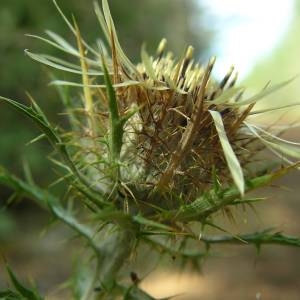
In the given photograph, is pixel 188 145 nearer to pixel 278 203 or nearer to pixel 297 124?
pixel 297 124

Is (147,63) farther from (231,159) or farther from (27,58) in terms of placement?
(27,58)

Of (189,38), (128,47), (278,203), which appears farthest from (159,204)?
(189,38)

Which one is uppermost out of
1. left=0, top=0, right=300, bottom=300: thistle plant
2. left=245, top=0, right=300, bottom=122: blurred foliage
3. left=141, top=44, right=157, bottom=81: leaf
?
left=245, top=0, right=300, bottom=122: blurred foliage

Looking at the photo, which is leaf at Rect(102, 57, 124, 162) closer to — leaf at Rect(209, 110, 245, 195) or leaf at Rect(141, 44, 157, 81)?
leaf at Rect(141, 44, 157, 81)

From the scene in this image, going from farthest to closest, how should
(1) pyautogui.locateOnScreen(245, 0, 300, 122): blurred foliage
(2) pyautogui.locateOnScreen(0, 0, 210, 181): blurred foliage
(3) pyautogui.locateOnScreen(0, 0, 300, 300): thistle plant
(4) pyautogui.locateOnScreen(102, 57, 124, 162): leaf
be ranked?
(1) pyautogui.locateOnScreen(245, 0, 300, 122): blurred foliage → (2) pyautogui.locateOnScreen(0, 0, 210, 181): blurred foliage → (3) pyautogui.locateOnScreen(0, 0, 300, 300): thistle plant → (4) pyautogui.locateOnScreen(102, 57, 124, 162): leaf

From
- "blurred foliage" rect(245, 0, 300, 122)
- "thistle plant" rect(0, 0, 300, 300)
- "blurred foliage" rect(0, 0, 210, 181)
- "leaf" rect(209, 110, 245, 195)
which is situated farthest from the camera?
"blurred foliage" rect(245, 0, 300, 122)

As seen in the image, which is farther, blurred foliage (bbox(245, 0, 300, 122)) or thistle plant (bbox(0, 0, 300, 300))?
blurred foliage (bbox(245, 0, 300, 122))

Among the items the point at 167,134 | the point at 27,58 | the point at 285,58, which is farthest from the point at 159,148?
the point at 285,58

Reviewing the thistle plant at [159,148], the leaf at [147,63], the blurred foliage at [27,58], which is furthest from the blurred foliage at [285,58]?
the leaf at [147,63]

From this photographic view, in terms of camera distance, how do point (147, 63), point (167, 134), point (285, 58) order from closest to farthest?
point (147, 63) → point (167, 134) → point (285, 58)

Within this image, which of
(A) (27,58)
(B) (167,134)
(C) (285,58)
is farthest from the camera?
(C) (285,58)

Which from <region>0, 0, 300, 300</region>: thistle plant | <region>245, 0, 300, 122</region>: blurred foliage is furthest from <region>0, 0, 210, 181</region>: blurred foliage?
<region>245, 0, 300, 122</region>: blurred foliage
